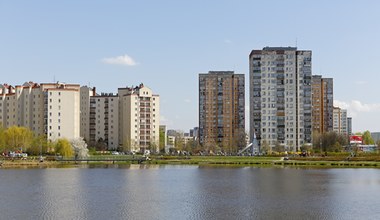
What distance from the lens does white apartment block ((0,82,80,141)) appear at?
465 ft

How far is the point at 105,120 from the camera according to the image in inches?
6353

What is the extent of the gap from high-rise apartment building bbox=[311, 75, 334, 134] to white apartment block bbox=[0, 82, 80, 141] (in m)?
69.9

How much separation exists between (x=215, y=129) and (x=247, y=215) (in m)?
137

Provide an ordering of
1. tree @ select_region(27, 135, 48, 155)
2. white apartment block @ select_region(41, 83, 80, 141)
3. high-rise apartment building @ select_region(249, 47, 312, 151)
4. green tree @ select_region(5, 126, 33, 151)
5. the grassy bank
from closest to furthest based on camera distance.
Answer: the grassy bank → green tree @ select_region(5, 126, 33, 151) → tree @ select_region(27, 135, 48, 155) → high-rise apartment building @ select_region(249, 47, 312, 151) → white apartment block @ select_region(41, 83, 80, 141)

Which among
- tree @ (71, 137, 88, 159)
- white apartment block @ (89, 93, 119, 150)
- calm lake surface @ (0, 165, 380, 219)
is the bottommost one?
calm lake surface @ (0, 165, 380, 219)

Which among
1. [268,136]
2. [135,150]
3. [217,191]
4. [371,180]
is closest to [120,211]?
[217,191]

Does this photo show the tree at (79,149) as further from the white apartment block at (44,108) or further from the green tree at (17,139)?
the white apartment block at (44,108)

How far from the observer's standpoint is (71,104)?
467ft

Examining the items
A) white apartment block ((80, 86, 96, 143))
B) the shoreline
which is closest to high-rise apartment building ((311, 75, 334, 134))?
white apartment block ((80, 86, 96, 143))

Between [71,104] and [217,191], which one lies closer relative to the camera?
[217,191]

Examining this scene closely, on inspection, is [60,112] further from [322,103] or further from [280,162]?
[322,103]

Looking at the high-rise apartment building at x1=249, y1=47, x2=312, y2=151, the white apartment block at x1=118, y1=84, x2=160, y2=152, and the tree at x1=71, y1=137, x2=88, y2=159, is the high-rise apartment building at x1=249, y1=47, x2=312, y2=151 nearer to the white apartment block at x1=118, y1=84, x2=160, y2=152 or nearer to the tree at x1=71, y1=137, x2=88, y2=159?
the white apartment block at x1=118, y1=84, x2=160, y2=152

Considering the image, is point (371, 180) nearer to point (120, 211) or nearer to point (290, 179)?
point (290, 179)

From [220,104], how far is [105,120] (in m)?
35.6
